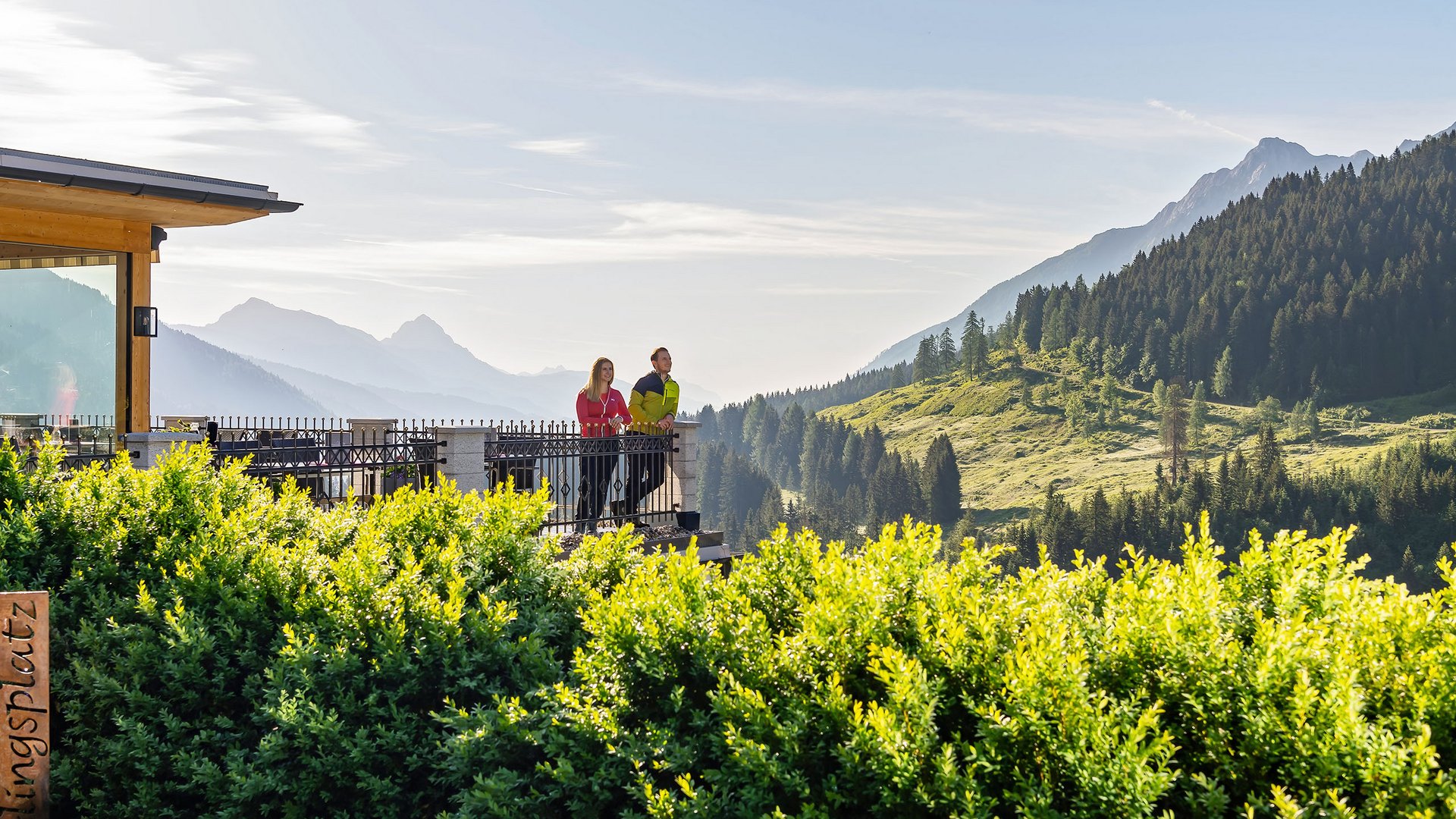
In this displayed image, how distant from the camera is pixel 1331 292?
179 m

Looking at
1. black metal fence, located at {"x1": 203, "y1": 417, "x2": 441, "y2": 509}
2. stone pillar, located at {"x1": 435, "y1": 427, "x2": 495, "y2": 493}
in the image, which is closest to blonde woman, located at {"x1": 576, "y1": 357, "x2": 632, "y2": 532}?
stone pillar, located at {"x1": 435, "y1": 427, "x2": 495, "y2": 493}

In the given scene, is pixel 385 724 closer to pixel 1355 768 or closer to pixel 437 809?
pixel 437 809

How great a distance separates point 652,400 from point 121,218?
7606 mm

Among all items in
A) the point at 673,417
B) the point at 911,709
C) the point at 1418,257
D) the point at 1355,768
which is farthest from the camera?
the point at 1418,257

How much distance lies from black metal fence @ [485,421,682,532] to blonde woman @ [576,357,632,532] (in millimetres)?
12

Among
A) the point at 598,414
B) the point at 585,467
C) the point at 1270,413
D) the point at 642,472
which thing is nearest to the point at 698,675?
the point at 585,467

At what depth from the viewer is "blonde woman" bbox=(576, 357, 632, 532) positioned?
13508 mm

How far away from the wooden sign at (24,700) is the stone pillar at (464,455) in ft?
22.8

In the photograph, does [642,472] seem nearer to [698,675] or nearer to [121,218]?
[121,218]

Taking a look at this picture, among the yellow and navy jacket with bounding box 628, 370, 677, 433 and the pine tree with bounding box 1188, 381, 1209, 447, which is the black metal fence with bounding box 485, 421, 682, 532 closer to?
the yellow and navy jacket with bounding box 628, 370, 677, 433

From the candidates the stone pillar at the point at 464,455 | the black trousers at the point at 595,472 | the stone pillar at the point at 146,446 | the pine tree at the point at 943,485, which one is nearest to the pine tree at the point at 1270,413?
the pine tree at the point at 943,485

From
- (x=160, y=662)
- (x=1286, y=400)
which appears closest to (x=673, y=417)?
(x=160, y=662)

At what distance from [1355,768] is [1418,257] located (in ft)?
695

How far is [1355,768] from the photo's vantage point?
3268mm
